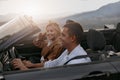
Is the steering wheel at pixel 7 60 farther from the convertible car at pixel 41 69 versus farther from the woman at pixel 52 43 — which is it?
the woman at pixel 52 43

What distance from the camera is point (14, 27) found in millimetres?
3635

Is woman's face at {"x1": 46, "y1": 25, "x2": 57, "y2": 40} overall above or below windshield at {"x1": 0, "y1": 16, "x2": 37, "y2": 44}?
below

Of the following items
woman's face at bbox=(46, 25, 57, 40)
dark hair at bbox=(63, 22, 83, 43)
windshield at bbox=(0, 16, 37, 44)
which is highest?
windshield at bbox=(0, 16, 37, 44)

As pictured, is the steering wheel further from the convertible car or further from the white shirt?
the white shirt

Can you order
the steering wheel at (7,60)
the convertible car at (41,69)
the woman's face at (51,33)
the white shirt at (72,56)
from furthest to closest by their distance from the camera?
1. the woman's face at (51,33)
2. the steering wheel at (7,60)
3. the white shirt at (72,56)
4. the convertible car at (41,69)

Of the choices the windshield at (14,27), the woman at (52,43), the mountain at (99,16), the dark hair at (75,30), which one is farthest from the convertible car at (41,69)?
the mountain at (99,16)

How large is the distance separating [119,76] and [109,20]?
262cm

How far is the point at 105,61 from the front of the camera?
3436 mm

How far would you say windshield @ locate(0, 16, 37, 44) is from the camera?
11.7 ft

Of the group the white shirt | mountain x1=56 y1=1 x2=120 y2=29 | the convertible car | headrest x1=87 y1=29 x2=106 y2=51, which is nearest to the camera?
the convertible car

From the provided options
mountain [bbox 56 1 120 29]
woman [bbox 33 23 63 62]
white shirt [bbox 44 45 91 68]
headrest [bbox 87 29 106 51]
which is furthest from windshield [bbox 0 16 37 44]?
mountain [bbox 56 1 120 29]

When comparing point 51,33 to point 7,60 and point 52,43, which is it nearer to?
point 52,43

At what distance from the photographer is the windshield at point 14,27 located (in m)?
3.56

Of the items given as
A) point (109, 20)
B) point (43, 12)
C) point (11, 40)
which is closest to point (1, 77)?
point (11, 40)
